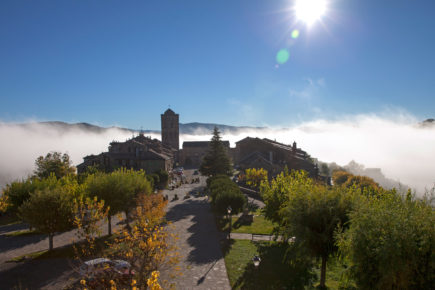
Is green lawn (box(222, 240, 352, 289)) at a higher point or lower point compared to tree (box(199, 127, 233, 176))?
lower

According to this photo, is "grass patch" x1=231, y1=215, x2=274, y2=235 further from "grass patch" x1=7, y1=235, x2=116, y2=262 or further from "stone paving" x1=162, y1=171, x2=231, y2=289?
"grass patch" x1=7, y1=235, x2=116, y2=262

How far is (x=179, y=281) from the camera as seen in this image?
14.9 m

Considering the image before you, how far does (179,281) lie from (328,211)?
9434 millimetres

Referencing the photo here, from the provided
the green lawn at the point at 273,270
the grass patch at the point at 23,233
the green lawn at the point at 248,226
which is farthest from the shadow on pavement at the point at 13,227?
the green lawn at the point at 273,270

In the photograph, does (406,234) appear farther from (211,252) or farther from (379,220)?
(211,252)

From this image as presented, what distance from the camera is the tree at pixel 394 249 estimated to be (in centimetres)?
801

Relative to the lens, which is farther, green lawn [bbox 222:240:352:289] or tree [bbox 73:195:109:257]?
tree [bbox 73:195:109:257]

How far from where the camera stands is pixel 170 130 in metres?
106

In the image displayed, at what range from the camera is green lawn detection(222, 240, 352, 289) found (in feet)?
47.2

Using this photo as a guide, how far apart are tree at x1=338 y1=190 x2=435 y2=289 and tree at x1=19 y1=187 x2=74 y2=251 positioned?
19126mm

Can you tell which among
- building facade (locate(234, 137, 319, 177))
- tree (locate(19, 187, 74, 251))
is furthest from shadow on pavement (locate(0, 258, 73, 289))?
building facade (locate(234, 137, 319, 177))

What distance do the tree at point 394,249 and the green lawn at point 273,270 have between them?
4.13 metres

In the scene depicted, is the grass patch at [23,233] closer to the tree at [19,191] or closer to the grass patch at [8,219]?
the tree at [19,191]

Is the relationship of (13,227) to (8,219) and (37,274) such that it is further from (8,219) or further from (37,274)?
(37,274)
